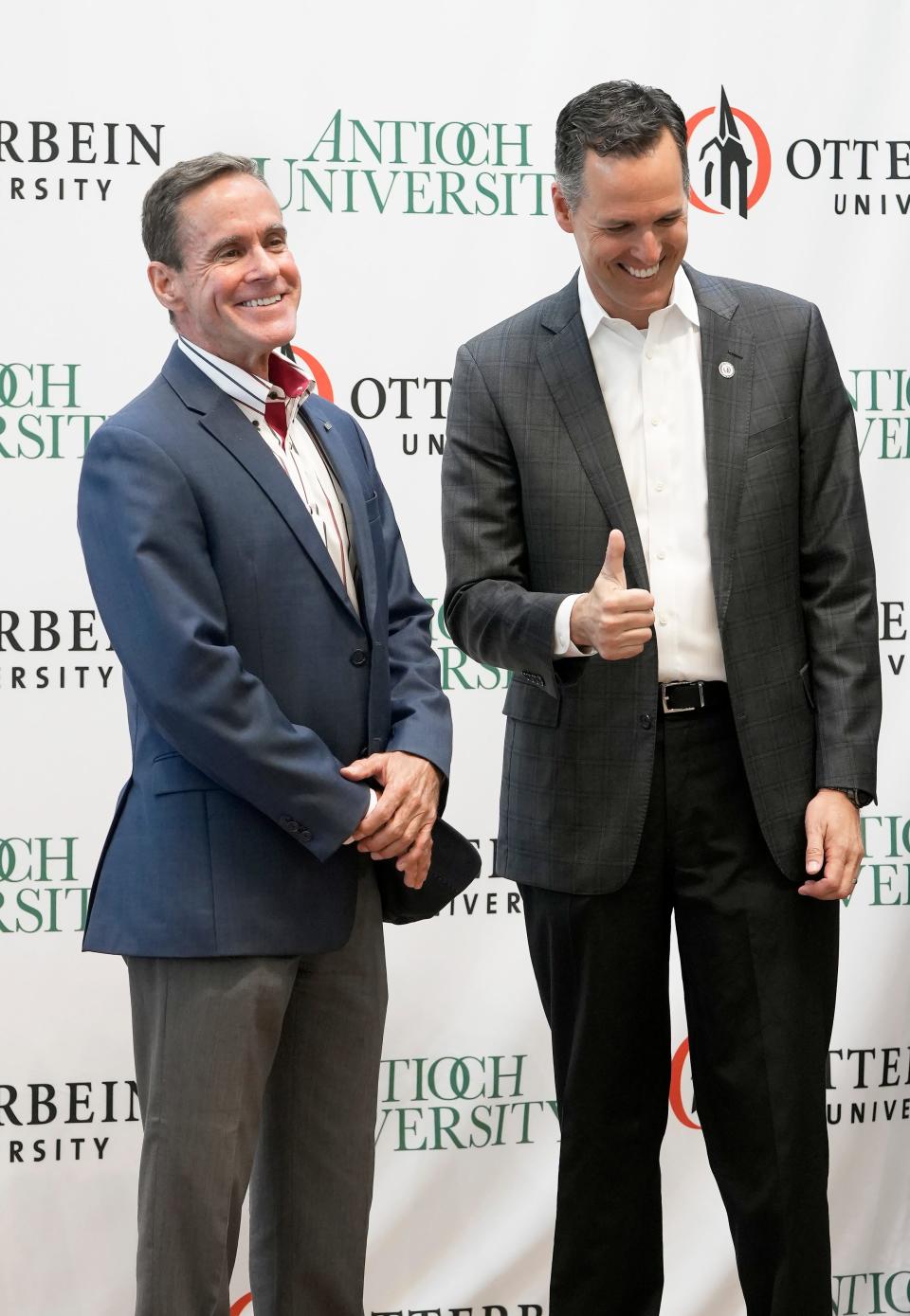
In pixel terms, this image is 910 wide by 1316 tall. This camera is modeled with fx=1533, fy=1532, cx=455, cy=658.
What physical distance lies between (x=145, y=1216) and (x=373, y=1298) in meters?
1.16

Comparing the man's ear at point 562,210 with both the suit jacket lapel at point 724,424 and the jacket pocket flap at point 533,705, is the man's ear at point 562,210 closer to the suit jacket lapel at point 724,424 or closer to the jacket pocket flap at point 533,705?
the suit jacket lapel at point 724,424

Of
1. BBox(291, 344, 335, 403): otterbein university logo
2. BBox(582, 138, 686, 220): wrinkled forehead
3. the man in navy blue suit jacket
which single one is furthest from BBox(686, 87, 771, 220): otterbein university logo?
the man in navy blue suit jacket

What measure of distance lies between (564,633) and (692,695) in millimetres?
189

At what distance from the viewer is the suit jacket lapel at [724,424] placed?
185 cm

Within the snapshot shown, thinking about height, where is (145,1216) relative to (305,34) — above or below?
below

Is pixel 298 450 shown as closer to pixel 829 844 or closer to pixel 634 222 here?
pixel 634 222

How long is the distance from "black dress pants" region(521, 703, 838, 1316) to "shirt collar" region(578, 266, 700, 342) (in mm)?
495

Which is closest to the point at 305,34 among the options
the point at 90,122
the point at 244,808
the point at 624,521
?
the point at 90,122

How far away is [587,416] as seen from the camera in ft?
6.22

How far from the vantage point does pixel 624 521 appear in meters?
1.86

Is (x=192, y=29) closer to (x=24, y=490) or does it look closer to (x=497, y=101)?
(x=497, y=101)

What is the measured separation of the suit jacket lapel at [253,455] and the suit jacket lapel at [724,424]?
452 mm

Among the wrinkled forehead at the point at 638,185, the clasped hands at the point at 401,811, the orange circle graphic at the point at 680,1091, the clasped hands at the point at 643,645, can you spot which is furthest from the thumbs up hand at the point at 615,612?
the orange circle graphic at the point at 680,1091

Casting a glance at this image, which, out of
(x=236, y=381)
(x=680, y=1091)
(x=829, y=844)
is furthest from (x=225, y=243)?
(x=680, y=1091)
